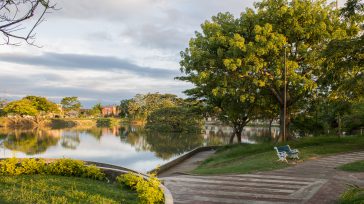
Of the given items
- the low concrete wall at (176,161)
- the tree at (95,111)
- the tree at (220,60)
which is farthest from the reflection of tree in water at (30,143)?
the tree at (95,111)

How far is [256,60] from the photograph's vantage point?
2366 centimetres

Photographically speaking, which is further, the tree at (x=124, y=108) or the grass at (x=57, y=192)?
the tree at (x=124, y=108)

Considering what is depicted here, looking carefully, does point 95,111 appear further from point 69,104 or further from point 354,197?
point 354,197

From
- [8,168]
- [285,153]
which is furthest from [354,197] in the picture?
[8,168]

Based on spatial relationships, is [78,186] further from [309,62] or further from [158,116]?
[158,116]

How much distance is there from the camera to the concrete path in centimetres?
1006

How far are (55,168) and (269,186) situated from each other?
7038 millimetres

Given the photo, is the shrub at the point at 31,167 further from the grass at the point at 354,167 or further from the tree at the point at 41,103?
the tree at the point at 41,103

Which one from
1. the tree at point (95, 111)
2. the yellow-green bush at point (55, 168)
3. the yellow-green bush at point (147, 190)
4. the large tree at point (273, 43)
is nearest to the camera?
the yellow-green bush at point (147, 190)

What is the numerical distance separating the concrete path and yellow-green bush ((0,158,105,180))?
2.50 m

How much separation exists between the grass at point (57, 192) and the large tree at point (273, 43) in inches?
605

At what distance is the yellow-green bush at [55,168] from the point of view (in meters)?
11.2

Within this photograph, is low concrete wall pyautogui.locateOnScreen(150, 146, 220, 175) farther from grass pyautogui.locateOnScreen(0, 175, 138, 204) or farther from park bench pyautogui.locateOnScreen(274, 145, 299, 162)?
grass pyautogui.locateOnScreen(0, 175, 138, 204)

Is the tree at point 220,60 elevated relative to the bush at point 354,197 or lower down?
elevated
